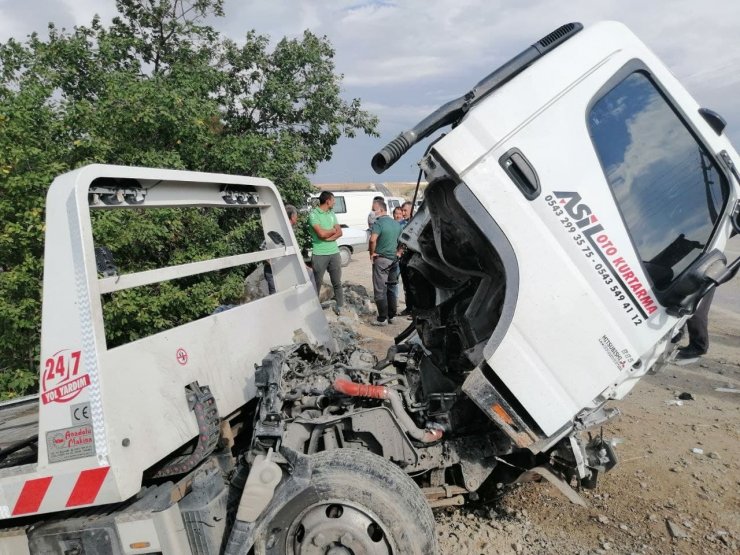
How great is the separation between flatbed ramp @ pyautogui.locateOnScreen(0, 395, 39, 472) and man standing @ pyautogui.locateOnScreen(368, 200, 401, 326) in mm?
5170

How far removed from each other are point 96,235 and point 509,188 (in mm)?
4501

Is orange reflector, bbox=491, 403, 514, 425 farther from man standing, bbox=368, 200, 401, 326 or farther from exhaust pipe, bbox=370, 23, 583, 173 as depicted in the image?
man standing, bbox=368, 200, 401, 326

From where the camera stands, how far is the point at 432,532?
7.81ft

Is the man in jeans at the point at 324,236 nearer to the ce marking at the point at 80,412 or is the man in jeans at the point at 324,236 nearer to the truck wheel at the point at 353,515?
the truck wheel at the point at 353,515

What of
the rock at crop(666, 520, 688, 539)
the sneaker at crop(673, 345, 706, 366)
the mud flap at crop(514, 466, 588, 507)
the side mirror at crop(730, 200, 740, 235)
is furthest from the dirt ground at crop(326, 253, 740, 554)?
the side mirror at crop(730, 200, 740, 235)

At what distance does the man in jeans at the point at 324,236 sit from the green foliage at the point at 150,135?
0.93 meters

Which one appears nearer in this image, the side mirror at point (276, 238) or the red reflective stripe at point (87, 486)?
the red reflective stripe at point (87, 486)

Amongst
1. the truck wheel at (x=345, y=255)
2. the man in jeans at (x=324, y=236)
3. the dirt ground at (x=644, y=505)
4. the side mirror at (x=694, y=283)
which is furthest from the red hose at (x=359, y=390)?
the truck wheel at (x=345, y=255)

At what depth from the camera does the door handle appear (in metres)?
2.42

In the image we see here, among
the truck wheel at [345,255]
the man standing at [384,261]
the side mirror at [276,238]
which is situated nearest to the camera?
the side mirror at [276,238]

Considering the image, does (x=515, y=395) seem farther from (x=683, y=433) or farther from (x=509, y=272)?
(x=683, y=433)

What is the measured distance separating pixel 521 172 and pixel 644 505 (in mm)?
2491

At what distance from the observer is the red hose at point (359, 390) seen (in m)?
2.71

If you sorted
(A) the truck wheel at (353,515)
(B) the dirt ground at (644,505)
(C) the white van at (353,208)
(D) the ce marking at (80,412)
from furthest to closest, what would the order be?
(C) the white van at (353,208) → (B) the dirt ground at (644,505) → (A) the truck wheel at (353,515) → (D) the ce marking at (80,412)
